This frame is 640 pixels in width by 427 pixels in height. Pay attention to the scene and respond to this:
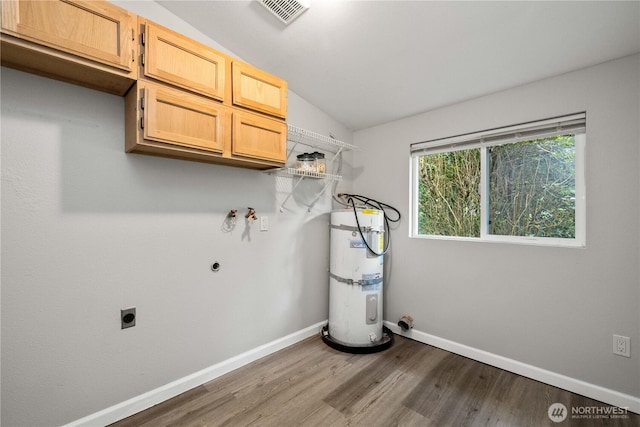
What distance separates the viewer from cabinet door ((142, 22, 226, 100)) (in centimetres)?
141

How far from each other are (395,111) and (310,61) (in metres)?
0.95

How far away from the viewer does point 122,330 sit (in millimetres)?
1597

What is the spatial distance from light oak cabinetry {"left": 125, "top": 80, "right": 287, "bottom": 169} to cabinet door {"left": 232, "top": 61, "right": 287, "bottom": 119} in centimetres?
7

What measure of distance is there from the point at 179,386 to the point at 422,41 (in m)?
2.74

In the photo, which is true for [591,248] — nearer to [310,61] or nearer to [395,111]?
[395,111]

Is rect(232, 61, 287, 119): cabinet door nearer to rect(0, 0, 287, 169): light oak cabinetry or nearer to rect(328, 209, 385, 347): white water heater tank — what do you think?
rect(0, 0, 287, 169): light oak cabinetry

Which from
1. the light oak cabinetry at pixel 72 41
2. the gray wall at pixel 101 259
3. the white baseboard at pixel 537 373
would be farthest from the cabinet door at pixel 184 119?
the white baseboard at pixel 537 373

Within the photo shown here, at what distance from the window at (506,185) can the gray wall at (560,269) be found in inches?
4.0

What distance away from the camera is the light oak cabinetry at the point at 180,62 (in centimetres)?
140

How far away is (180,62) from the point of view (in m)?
1.51

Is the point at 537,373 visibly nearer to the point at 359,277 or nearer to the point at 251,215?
the point at 359,277
